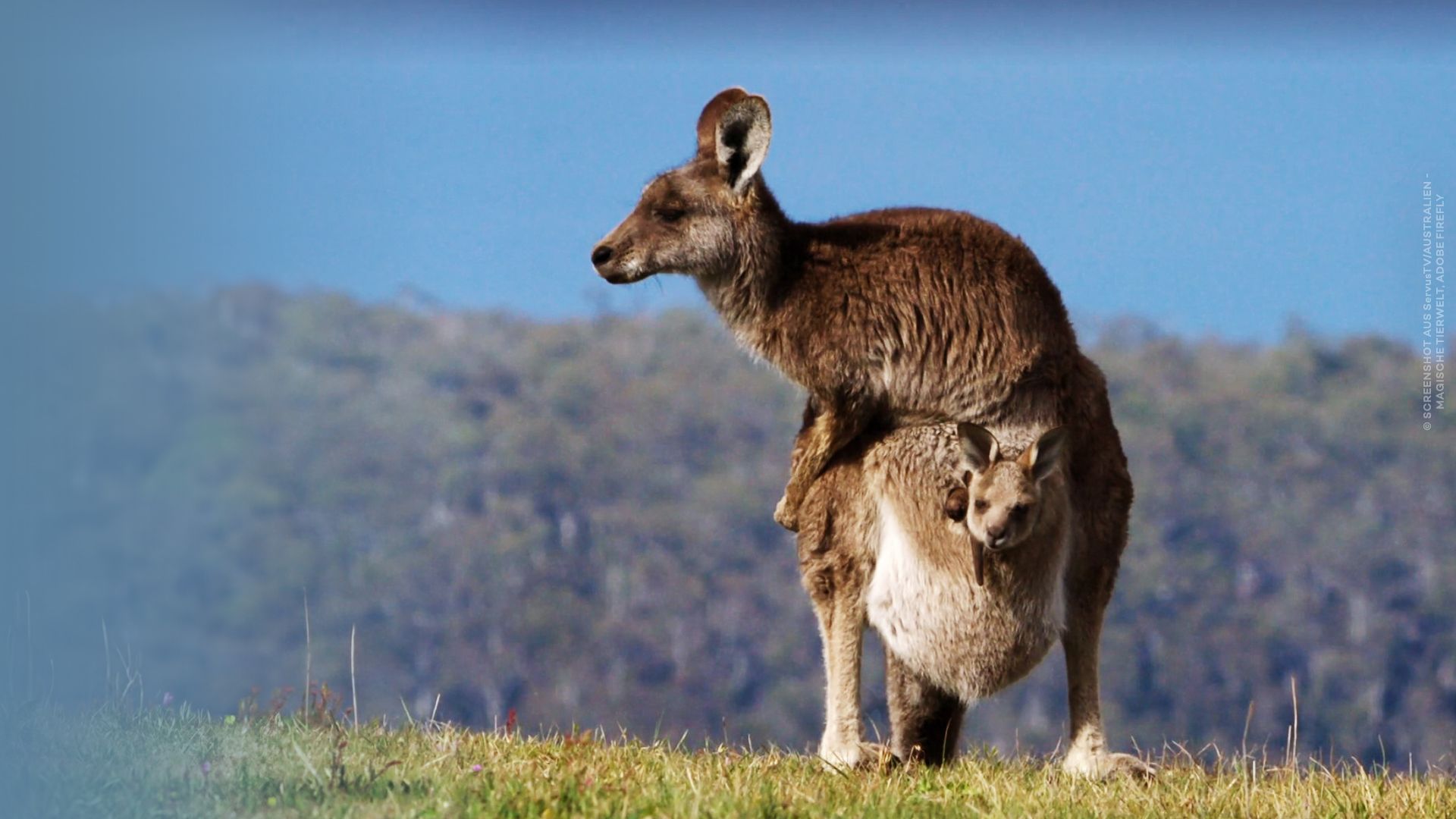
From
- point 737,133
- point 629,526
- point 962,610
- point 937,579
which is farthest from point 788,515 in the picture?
point 629,526

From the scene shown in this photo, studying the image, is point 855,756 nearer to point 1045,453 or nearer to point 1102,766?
point 1102,766

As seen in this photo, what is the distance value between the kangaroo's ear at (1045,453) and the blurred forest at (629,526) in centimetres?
10327

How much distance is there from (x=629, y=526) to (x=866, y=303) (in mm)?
139684

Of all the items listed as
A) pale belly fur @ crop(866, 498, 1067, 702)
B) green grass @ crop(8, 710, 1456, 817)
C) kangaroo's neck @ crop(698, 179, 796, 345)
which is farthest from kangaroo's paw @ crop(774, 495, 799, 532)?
green grass @ crop(8, 710, 1456, 817)

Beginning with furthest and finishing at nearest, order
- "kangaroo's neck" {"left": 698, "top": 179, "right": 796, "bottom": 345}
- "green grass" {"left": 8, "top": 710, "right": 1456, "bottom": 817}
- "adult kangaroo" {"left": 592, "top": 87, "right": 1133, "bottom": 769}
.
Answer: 1. "kangaroo's neck" {"left": 698, "top": 179, "right": 796, "bottom": 345}
2. "adult kangaroo" {"left": 592, "top": 87, "right": 1133, "bottom": 769}
3. "green grass" {"left": 8, "top": 710, "right": 1456, "bottom": 817}

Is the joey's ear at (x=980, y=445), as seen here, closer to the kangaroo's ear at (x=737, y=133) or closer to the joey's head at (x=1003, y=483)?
the joey's head at (x=1003, y=483)

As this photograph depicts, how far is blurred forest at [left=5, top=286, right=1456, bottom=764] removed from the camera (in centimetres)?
12800

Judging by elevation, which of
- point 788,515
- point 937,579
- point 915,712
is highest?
point 788,515

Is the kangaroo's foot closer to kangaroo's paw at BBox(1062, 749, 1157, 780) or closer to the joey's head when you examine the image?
kangaroo's paw at BBox(1062, 749, 1157, 780)

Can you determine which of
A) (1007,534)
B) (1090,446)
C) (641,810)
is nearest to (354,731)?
(641,810)

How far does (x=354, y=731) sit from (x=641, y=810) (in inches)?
83.7

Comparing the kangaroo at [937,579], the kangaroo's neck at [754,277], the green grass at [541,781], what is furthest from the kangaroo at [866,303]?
the green grass at [541,781]

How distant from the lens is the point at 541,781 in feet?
19.9

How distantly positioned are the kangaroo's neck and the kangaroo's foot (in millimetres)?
1625
